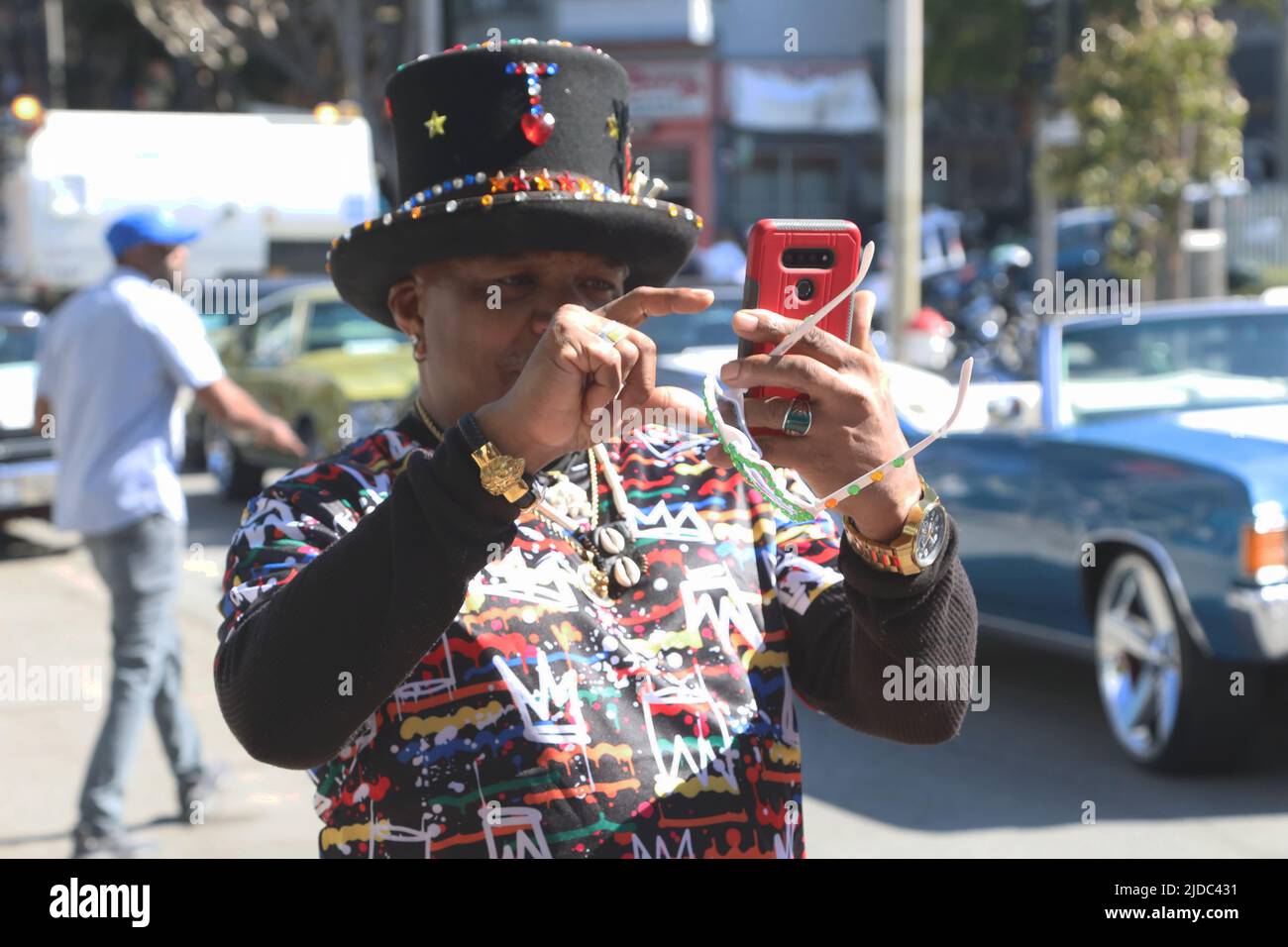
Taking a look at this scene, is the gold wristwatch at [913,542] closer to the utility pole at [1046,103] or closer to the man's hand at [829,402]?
the man's hand at [829,402]

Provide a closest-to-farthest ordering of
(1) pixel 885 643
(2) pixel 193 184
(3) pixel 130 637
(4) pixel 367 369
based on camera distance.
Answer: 1. (1) pixel 885 643
2. (3) pixel 130 637
3. (4) pixel 367 369
4. (2) pixel 193 184

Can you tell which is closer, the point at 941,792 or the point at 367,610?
the point at 367,610

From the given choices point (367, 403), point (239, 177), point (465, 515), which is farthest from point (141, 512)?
point (239, 177)

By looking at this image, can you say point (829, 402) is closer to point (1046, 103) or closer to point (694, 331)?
point (694, 331)

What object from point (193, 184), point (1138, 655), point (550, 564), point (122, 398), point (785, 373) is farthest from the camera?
point (193, 184)

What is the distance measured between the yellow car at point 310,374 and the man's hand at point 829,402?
30.0 ft

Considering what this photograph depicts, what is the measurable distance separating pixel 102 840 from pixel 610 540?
3674mm

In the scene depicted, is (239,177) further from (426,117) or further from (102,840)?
(426,117)

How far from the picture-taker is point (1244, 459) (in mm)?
5715

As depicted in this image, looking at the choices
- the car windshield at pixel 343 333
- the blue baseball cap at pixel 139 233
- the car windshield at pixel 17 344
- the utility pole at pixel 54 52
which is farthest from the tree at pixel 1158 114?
the utility pole at pixel 54 52

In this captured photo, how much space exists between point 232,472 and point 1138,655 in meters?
9.11

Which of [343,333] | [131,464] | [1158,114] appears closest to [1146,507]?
[131,464]

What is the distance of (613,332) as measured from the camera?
1685 mm

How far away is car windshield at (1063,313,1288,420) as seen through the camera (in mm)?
6844
